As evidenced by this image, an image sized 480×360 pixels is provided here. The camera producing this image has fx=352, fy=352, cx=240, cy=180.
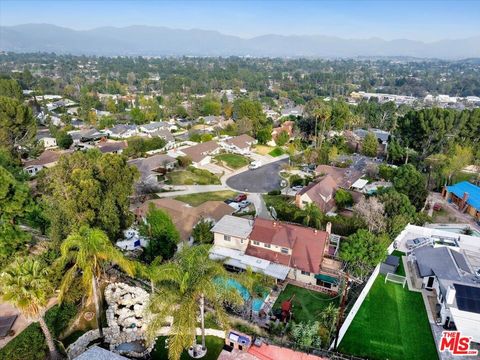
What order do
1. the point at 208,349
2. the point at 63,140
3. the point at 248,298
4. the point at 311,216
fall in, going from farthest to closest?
the point at 63,140
the point at 311,216
the point at 248,298
the point at 208,349

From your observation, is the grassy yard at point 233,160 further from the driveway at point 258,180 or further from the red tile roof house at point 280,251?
the red tile roof house at point 280,251

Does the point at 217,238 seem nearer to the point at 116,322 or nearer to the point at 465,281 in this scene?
the point at 116,322

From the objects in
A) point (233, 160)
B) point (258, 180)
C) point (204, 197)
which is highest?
point (233, 160)

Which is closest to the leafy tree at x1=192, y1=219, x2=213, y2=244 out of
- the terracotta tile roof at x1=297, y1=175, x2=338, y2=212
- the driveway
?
the terracotta tile roof at x1=297, y1=175, x2=338, y2=212

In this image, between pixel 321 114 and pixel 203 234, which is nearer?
pixel 203 234

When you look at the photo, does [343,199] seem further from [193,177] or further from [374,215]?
[193,177]

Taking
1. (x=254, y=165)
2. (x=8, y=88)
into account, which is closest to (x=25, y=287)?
(x=254, y=165)

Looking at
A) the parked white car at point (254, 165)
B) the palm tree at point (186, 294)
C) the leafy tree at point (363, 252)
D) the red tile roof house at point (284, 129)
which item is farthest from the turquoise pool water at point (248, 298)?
the red tile roof house at point (284, 129)

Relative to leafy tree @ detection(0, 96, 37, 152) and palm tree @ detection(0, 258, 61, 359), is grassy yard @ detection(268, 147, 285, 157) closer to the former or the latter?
leafy tree @ detection(0, 96, 37, 152)

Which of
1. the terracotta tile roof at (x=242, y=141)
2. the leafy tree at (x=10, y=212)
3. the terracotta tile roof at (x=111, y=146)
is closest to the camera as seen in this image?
the leafy tree at (x=10, y=212)
